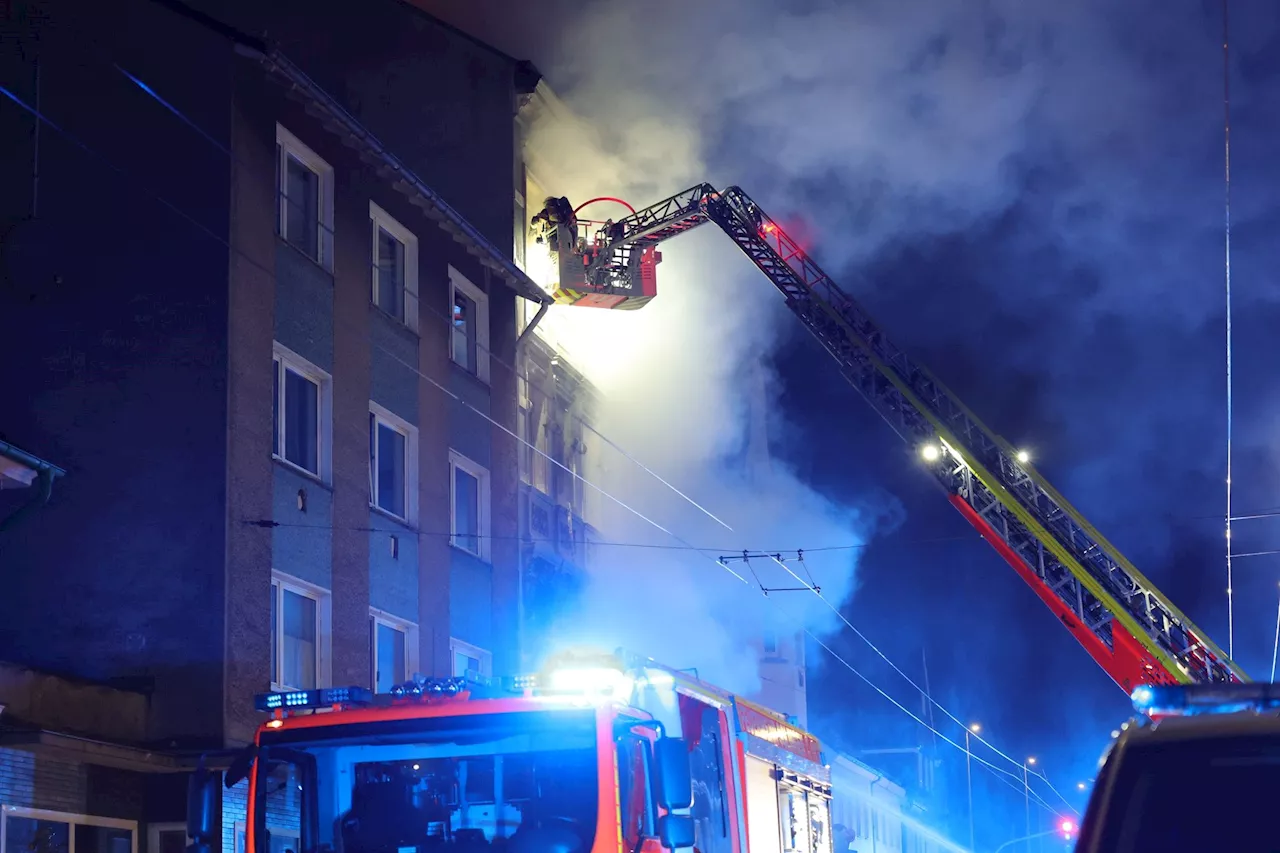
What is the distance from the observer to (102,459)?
15758 millimetres

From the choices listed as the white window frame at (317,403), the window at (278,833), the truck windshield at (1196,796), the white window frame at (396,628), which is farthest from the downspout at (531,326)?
the truck windshield at (1196,796)

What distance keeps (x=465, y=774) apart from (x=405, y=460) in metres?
12.4

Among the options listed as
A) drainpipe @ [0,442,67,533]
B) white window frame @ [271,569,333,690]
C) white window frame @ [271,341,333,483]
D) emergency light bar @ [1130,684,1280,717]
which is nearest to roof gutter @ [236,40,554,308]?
white window frame @ [271,341,333,483]

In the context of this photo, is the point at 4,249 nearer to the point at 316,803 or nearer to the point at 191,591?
the point at 191,591

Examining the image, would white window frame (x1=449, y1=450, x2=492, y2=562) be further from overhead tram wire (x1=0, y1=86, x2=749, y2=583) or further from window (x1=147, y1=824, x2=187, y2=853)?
window (x1=147, y1=824, x2=187, y2=853)

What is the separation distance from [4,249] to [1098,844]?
15125 mm

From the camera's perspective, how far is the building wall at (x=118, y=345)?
1529 cm

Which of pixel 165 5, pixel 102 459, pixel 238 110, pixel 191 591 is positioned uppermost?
pixel 165 5

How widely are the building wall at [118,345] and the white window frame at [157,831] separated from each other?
0.86m

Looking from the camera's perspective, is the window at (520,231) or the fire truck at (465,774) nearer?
the fire truck at (465,774)

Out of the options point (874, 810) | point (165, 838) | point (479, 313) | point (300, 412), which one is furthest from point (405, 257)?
point (874, 810)

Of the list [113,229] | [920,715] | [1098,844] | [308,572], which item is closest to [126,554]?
[308,572]

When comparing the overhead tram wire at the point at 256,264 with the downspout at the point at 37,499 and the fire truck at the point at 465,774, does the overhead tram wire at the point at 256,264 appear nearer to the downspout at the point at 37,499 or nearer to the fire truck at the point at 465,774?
the downspout at the point at 37,499

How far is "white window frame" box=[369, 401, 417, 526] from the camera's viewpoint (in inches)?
754
